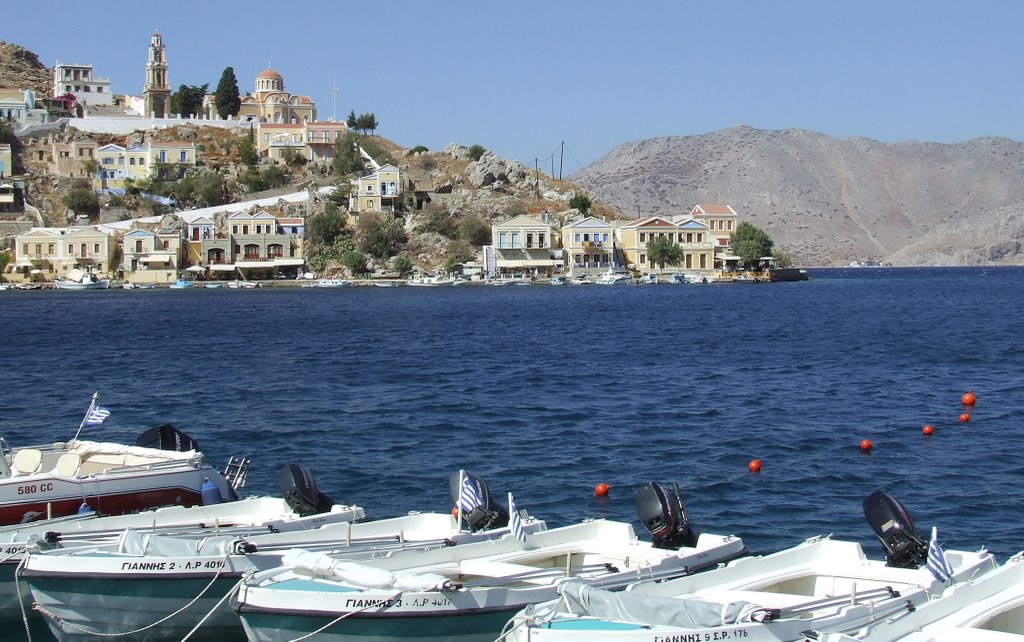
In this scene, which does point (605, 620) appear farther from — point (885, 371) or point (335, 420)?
point (885, 371)

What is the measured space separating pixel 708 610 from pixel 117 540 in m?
8.20

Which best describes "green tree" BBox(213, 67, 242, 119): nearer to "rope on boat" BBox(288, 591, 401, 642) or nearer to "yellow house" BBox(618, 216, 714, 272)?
"yellow house" BBox(618, 216, 714, 272)

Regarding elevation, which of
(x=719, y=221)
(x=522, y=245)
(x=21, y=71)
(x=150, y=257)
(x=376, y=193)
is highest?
(x=21, y=71)

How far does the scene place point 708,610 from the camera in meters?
13.0

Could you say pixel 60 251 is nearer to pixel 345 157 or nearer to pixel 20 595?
pixel 345 157

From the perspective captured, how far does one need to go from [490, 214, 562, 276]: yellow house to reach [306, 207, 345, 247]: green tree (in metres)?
16.8

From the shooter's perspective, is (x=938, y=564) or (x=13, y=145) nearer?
(x=938, y=564)

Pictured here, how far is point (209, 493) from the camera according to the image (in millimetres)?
21219

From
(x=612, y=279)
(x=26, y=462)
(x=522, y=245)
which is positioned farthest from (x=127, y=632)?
(x=522, y=245)

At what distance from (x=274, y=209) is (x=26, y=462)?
122 metres

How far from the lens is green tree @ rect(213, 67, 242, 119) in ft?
528

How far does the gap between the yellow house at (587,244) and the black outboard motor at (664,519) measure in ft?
401

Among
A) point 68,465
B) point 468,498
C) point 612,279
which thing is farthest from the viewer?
point 612,279

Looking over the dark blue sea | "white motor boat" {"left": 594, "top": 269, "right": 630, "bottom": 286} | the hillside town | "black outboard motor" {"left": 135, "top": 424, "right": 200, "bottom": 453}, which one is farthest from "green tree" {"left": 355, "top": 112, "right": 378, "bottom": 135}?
"black outboard motor" {"left": 135, "top": 424, "right": 200, "bottom": 453}
